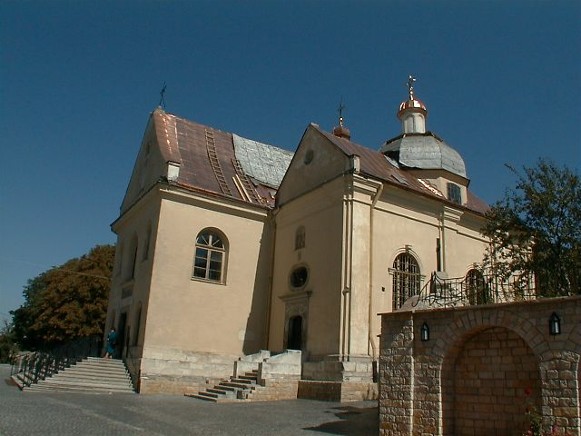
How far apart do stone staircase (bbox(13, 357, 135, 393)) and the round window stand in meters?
7.27

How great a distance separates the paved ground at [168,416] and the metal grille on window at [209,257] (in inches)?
248

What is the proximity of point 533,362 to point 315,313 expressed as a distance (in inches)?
444

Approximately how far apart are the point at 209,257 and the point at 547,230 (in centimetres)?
1299

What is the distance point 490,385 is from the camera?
10477 millimetres

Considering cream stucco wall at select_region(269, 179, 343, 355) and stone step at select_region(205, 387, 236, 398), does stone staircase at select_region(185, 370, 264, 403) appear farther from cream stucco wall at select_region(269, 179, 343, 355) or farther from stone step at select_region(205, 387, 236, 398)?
cream stucco wall at select_region(269, 179, 343, 355)

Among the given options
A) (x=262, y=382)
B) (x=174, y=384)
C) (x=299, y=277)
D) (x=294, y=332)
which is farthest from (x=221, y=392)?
(x=299, y=277)

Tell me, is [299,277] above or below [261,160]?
below

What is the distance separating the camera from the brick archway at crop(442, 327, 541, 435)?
32.7 feet

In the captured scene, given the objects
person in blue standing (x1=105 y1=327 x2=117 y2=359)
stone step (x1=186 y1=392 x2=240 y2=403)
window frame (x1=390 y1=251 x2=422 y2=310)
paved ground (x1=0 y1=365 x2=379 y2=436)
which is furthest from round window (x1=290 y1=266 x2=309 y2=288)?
person in blue standing (x1=105 y1=327 x2=117 y2=359)

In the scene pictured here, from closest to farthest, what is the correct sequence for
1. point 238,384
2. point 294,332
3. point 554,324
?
point 554,324 → point 238,384 → point 294,332

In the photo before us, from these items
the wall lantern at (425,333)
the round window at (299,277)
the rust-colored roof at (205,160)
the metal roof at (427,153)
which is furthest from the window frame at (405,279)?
the wall lantern at (425,333)

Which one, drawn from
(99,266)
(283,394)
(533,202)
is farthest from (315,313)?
(99,266)

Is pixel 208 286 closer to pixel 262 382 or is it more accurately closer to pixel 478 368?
pixel 262 382

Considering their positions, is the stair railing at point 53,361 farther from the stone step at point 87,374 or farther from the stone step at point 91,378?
the stone step at point 87,374
